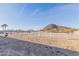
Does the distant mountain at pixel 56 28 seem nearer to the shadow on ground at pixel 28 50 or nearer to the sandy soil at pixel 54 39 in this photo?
the sandy soil at pixel 54 39

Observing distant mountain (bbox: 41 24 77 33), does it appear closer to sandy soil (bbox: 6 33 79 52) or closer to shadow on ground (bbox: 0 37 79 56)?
sandy soil (bbox: 6 33 79 52)

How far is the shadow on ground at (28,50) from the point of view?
2486 millimetres

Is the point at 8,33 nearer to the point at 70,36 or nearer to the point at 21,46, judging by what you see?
the point at 21,46

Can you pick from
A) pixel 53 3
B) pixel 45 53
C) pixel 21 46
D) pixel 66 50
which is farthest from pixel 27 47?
pixel 53 3

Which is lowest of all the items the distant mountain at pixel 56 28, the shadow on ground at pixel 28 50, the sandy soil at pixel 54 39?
the shadow on ground at pixel 28 50

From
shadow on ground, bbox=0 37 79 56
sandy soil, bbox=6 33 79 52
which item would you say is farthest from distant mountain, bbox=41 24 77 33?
shadow on ground, bbox=0 37 79 56

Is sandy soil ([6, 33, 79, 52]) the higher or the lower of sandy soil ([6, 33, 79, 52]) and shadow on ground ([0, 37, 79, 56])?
the higher

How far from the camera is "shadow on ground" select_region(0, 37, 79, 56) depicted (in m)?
2.49

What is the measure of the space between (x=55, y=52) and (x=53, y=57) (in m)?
0.07

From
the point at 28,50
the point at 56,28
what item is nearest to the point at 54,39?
the point at 56,28

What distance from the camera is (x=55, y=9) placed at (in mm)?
2512

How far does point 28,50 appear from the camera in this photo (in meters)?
2.50

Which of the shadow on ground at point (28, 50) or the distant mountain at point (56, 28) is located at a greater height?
the distant mountain at point (56, 28)

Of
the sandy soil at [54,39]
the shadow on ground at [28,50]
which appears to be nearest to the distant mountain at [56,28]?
the sandy soil at [54,39]
